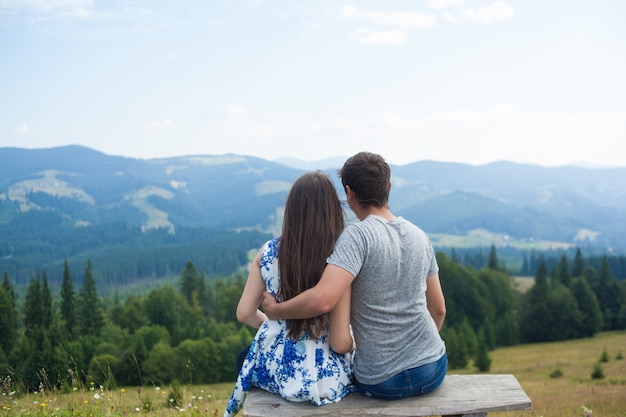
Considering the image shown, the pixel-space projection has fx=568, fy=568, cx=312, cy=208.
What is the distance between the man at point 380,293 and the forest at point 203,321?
4827cm

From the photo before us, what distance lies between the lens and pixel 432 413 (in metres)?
4.94

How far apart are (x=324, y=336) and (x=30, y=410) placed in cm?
442

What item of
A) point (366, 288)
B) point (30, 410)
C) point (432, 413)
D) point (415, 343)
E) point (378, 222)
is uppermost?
point (378, 222)

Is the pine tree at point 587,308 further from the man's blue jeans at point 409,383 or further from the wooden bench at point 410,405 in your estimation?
the man's blue jeans at point 409,383

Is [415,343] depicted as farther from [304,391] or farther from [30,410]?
[30,410]

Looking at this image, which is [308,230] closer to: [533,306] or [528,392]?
[528,392]

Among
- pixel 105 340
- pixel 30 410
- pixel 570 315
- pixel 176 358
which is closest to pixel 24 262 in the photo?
pixel 105 340

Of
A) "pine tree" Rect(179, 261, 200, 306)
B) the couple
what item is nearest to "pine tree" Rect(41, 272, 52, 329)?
"pine tree" Rect(179, 261, 200, 306)

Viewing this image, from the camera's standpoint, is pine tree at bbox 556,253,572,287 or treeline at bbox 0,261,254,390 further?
pine tree at bbox 556,253,572,287

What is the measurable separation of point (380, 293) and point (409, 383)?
881 millimetres

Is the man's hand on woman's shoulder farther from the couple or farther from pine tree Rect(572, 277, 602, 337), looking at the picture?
pine tree Rect(572, 277, 602, 337)

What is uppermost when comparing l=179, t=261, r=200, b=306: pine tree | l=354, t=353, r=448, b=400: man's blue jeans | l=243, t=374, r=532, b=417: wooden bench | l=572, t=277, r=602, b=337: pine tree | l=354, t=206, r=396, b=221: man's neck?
l=354, t=206, r=396, b=221: man's neck

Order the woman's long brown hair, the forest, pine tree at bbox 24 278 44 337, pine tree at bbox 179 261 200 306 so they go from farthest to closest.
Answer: pine tree at bbox 179 261 200 306, pine tree at bbox 24 278 44 337, the forest, the woman's long brown hair

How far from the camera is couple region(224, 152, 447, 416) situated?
4.81m
